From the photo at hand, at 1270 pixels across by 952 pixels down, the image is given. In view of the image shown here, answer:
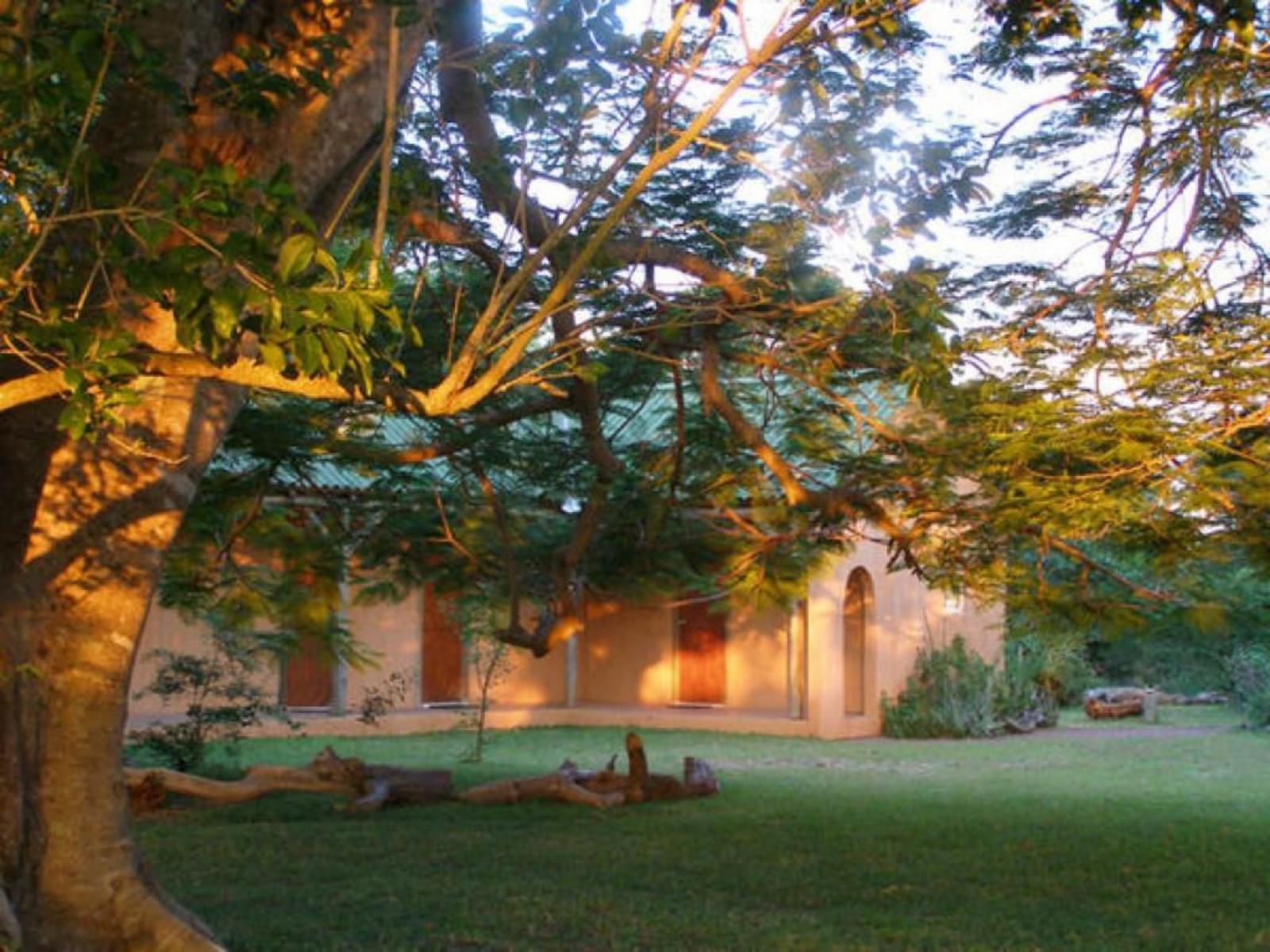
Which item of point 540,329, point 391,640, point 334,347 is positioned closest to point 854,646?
point 391,640

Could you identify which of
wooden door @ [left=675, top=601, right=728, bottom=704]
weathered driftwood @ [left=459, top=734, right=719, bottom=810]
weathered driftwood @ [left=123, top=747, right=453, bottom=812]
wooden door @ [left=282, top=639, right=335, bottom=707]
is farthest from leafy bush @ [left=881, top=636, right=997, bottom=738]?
weathered driftwood @ [left=123, top=747, right=453, bottom=812]

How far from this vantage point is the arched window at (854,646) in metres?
23.7

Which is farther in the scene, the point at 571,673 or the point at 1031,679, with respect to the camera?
the point at 1031,679

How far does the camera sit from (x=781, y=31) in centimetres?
658

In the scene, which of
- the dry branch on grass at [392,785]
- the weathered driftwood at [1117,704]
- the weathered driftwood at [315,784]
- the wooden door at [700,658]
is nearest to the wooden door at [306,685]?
the wooden door at [700,658]

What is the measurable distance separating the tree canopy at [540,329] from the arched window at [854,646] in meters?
10.3

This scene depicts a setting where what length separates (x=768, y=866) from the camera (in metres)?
10.6

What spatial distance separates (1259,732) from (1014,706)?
152 inches

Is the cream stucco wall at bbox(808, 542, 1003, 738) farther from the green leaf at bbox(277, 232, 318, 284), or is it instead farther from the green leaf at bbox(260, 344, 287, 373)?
the green leaf at bbox(277, 232, 318, 284)

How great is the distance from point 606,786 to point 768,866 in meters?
4.14

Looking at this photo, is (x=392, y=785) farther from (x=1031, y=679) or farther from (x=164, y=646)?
(x=1031, y=679)

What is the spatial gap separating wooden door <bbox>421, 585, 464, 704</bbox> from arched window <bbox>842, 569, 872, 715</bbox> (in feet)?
19.9

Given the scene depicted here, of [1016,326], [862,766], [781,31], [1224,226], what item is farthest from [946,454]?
[862,766]

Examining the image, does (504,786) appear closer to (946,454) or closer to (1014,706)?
(946,454)
